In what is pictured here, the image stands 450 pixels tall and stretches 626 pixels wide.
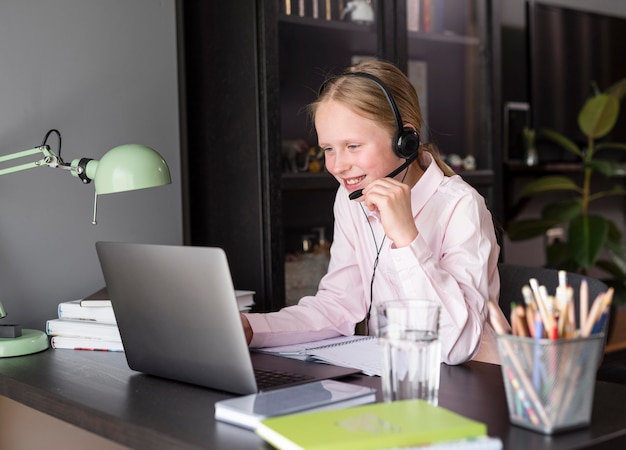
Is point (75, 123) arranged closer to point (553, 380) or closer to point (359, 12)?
point (359, 12)

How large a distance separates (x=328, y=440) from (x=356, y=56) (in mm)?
1857

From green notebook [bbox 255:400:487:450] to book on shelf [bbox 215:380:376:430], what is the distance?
53mm

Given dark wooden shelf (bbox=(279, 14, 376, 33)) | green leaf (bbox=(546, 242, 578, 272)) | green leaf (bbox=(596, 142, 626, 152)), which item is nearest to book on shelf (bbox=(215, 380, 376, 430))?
dark wooden shelf (bbox=(279, 14, 376, 33))

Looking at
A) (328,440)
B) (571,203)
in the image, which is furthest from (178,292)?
(571,203)

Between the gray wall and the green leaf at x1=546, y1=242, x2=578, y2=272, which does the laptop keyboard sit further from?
the green leaf at x1=546, y1=242, x2=578, y2=272

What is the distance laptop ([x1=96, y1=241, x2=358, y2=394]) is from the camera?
3.96ft

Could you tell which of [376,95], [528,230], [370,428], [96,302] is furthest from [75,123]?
[528,230]

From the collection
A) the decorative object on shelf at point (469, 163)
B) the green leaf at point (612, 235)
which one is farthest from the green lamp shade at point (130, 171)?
the green leaf at point (612, 235)

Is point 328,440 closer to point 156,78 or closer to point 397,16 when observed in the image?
point 156,78

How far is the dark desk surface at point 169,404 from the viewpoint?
40.0 inches

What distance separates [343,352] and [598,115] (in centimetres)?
234

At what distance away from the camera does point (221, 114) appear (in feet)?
7.84

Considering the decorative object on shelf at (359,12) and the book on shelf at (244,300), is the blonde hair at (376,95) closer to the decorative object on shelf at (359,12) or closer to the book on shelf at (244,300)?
the book on shelf at (244,300)

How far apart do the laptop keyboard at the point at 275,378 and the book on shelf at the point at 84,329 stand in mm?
423
